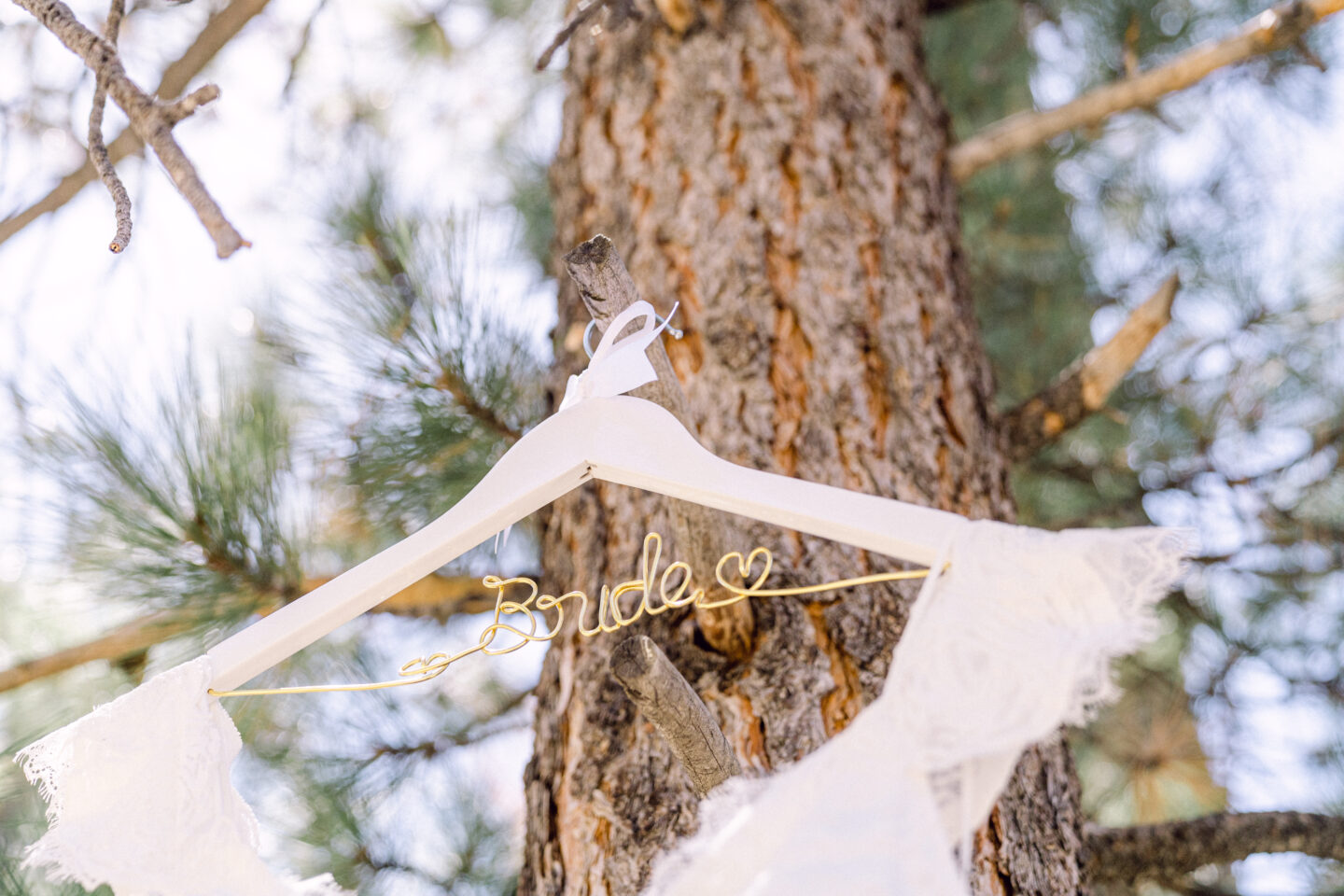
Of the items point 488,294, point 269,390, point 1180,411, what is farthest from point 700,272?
point 1180,411

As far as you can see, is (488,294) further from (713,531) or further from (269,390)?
(713,531)

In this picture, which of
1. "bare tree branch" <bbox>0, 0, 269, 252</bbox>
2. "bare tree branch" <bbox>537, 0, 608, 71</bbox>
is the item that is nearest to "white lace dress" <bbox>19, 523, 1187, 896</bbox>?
"bare tree branch" <bbox>537, 0, 608, 71</bbox>

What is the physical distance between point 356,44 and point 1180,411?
1.36 meters

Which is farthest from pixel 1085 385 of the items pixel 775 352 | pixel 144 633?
pixel 144 633

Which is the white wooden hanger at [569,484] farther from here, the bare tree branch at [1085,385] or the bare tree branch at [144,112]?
the bare tree branch at [1085,385]

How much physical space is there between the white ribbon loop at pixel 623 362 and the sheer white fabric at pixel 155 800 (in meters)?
0.25

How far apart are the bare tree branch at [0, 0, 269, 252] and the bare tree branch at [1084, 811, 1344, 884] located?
1.05m

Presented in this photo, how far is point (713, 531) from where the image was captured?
55 cm

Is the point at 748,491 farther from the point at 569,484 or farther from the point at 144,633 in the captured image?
the point at 144,633

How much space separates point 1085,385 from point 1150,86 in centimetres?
35

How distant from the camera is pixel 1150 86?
978 millimetres

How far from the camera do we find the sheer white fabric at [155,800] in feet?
1.53

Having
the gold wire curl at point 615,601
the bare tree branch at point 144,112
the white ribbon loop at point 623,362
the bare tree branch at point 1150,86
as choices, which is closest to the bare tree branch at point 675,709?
the gold wire curl at point 615,601

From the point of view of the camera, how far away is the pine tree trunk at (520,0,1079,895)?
0.61 meters
